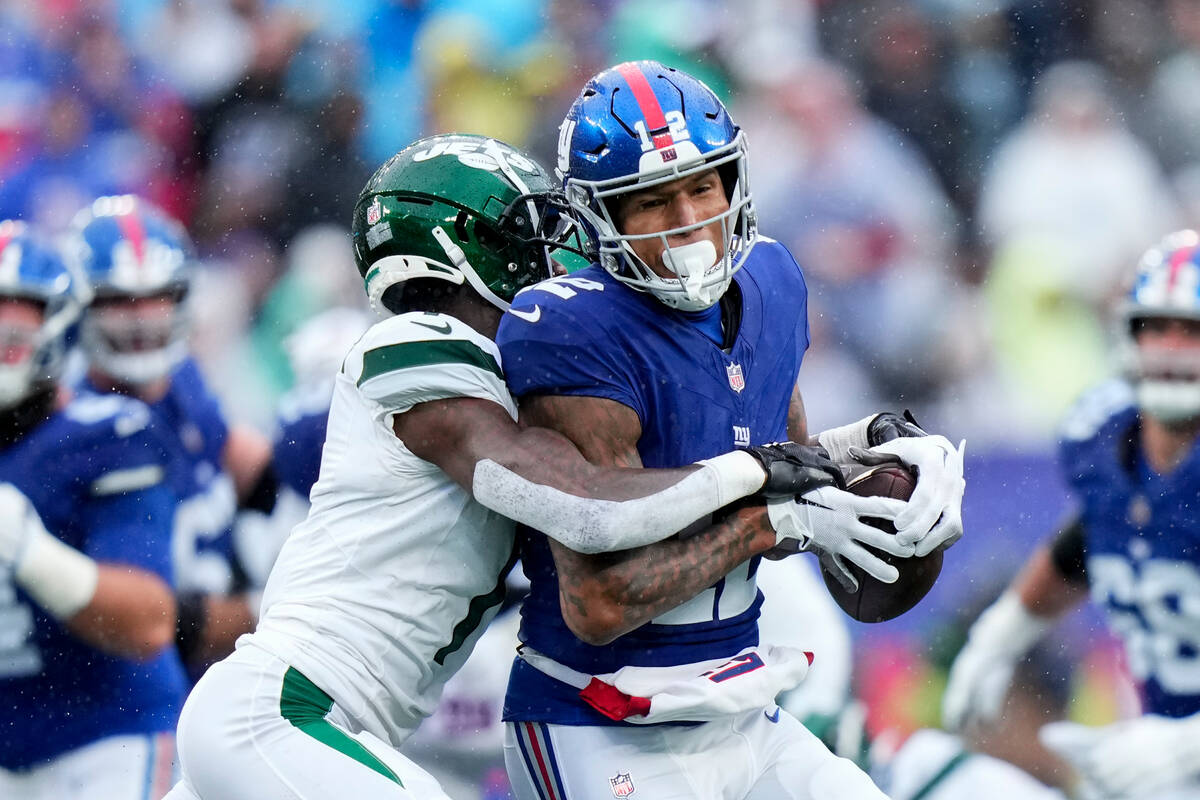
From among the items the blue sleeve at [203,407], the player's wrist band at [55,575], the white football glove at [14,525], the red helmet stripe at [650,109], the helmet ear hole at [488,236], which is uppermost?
the red helmet stripe at [650,109]

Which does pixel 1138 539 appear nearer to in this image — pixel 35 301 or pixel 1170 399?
pixel 1170 399

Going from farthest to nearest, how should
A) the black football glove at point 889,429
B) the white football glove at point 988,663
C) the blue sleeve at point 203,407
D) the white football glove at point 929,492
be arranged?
1. the blue sleeve at point 203,407
2. the white football glove at point 988,663
3. the black football glove at point 889,429
4. the white football glove at point 929,492

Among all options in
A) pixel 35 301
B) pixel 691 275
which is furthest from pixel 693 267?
pixel 35 301

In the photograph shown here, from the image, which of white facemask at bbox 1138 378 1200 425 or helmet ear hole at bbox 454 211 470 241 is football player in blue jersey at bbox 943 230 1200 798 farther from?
helmet ear hole at bbox 454 211 470 241

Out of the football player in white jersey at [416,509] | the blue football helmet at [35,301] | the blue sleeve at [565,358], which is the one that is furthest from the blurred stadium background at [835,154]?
the blue sleeve at [565,358]

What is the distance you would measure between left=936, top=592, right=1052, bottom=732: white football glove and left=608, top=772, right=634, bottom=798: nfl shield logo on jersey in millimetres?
2337

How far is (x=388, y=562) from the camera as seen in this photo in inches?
86.3

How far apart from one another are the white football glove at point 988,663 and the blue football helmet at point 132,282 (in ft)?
8.25

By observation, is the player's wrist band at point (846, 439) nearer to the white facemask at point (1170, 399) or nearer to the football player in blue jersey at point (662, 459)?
the football player in blue jersey at point (662, 459)

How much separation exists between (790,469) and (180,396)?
2.85 meters

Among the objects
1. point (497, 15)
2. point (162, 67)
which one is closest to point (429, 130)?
point (497, 15)

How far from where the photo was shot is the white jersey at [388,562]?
6.95ft

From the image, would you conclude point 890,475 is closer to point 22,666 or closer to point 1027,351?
point 1027,351

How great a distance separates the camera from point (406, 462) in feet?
7.09
